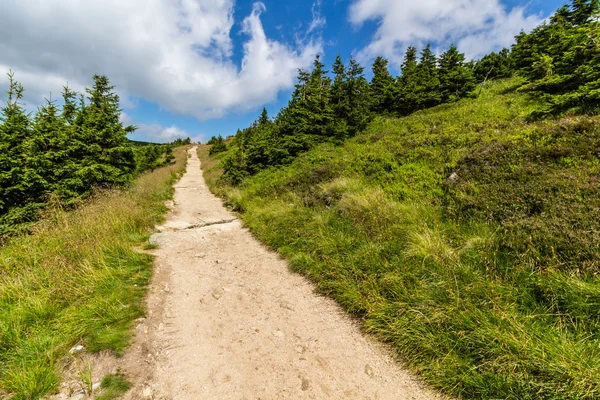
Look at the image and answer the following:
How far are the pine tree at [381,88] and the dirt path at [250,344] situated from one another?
27.6 m

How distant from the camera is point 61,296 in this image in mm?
3838

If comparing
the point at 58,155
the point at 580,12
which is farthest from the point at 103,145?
the point at 580,12

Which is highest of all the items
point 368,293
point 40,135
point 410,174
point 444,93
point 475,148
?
point 444,93

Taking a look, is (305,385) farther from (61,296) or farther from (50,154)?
(50,154)

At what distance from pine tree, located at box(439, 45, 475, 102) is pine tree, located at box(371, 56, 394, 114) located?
558 cm

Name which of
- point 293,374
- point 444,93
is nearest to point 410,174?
point 293,374

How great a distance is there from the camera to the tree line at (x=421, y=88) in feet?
36.8

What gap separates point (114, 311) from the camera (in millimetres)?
3730

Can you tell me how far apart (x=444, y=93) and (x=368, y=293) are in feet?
93.0

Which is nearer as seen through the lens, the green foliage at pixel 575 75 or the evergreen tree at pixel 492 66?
Answer: the green foliage at pixel 575 75

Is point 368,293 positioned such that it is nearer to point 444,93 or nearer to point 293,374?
point 293,374

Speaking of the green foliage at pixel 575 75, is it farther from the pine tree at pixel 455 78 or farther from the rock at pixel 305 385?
the rock at pixel 305 385

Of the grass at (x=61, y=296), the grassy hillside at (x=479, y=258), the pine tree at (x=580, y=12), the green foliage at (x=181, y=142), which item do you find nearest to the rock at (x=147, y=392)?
the grass at (x=61, y=296)

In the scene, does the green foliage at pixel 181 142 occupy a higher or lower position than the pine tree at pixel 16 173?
higher
